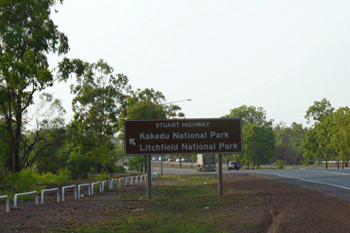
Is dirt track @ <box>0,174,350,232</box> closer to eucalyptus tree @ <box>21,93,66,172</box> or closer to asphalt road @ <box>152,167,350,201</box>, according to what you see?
asphalt road @ <box>152,167,350,201</box>

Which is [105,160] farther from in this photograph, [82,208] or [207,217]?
[207,217]

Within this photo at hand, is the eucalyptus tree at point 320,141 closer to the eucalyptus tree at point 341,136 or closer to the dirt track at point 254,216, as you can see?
the eucalyptus tree at point 341,136

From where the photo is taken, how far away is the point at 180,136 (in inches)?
838

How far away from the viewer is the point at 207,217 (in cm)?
1329

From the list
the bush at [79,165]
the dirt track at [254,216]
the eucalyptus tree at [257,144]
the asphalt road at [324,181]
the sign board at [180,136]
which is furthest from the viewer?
the eucalyptus tree at [257,144]

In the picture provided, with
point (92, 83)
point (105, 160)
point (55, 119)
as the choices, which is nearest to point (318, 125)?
point (92, 83)

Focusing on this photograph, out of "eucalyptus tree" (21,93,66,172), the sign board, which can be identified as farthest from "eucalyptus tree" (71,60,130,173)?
the sign board

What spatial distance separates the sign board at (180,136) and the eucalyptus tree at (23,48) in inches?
342

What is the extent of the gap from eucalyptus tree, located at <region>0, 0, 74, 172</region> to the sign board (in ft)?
28.5

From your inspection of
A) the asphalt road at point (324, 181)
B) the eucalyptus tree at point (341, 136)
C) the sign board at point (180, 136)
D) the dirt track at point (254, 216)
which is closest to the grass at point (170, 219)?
the dirt track at point (254, 216)

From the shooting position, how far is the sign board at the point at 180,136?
2119 cm

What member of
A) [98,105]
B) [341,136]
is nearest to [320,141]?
[341,136]

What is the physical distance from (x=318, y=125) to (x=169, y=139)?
6179cm

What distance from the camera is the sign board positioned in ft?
69.5
